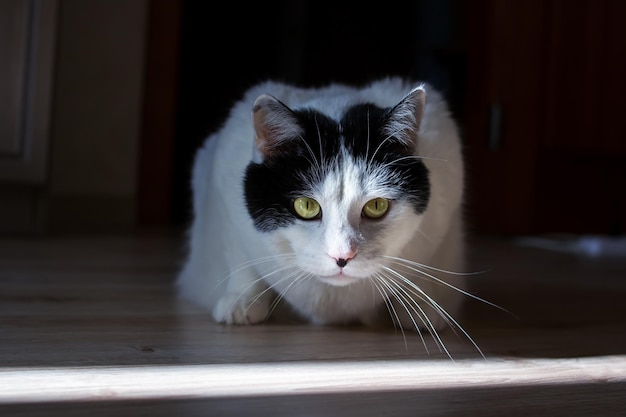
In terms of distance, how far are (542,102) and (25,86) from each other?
248 cm

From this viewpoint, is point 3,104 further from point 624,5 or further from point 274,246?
point 624,5

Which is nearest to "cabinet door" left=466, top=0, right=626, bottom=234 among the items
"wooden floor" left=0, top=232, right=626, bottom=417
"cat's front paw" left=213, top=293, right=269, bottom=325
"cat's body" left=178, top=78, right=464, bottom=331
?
"wooden floor" left=0, top=232, right=626, bottom=417

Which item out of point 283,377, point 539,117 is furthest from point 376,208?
point 539,117

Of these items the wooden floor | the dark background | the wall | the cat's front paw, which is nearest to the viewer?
the wooden floor

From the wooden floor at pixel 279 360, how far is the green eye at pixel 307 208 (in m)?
0.21

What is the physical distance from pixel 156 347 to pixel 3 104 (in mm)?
1832

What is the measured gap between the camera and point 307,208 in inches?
46.3

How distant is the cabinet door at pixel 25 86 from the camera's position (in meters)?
2.60

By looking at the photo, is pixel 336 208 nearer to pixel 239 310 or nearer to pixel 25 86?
pixel 239 310

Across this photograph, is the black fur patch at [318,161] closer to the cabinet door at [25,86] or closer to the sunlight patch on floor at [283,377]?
the sunlight patch on floor at [283,377]

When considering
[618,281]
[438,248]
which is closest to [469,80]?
[618,281]

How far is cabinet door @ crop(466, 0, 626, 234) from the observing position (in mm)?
3676

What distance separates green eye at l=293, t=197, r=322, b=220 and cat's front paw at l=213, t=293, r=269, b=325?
251 millimetres

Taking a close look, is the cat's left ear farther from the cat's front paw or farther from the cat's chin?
the cat's front paw
